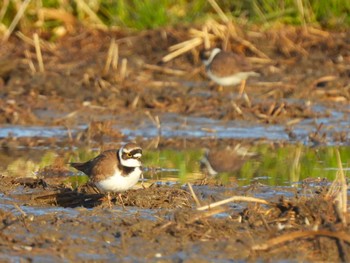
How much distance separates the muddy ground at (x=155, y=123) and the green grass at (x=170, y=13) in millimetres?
250

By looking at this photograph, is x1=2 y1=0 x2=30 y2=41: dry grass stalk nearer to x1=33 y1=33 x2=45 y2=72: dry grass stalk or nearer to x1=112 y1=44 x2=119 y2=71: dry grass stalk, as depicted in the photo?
x1=33 y1=33 x2=45 y2=72: dry grass stalk

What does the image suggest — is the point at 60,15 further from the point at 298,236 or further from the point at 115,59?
the point at 298,236

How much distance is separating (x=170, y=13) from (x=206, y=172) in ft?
24.4

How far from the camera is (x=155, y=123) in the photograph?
40.9 feet

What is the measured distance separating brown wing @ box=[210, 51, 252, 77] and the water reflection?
3.08m

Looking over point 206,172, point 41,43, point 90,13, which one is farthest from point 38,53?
point 206,172

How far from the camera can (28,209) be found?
776 centimetres

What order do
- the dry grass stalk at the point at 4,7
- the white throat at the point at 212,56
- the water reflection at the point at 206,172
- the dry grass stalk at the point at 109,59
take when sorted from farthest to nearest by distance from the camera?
1. the dry grass stalk at the point at 4,7
2. the white throat at the point at 212,56
3. the dry grass stalk at the point at 109,59
4. the water reflection at the point at 206,172

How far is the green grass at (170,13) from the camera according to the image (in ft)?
54.5

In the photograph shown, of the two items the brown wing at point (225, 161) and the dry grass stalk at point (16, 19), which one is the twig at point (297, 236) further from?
the dry grass stalk at point (16, 19)

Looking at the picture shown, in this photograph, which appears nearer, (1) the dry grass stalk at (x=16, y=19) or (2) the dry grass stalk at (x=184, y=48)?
(2) the dry grass stalk at (x=184, y=48)

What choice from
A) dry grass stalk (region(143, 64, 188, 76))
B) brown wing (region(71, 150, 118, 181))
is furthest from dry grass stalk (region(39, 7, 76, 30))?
brown wing (region(71, 150, 118, 181))

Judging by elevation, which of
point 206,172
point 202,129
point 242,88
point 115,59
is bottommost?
point 242,88

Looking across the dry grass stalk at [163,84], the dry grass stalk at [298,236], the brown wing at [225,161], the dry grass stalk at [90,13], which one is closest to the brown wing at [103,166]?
the brown wing at [225,161]
